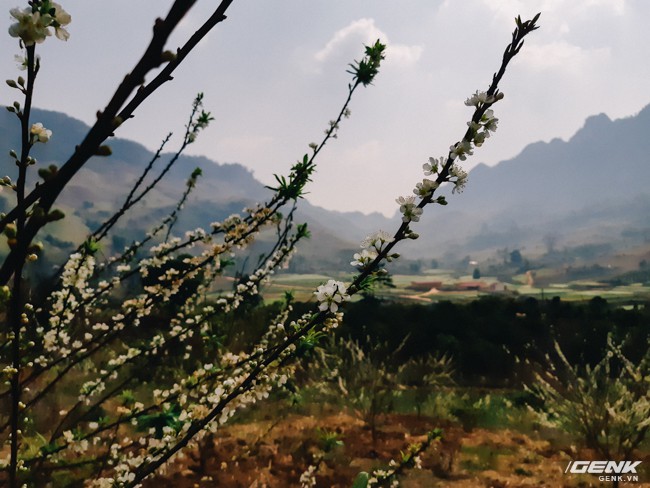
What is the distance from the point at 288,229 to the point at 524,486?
16.3 ft

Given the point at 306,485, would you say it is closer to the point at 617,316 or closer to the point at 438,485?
the point at 438,485

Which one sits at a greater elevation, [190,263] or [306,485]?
[190,263]

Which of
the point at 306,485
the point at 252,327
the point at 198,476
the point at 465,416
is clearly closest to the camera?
the point at 306,485

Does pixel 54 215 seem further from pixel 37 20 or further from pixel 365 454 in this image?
pixel 365 454

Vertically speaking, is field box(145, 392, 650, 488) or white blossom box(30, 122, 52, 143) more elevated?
white blossom box(30, 122, 52, 143)

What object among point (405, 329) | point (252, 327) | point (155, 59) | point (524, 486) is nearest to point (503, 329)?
point (405, 329)

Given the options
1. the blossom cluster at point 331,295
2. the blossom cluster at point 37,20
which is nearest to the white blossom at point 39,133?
the blossom cluster at point 37,20

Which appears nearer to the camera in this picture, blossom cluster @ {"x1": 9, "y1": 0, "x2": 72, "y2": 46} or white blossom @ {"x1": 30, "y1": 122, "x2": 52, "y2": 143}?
blossom cluster @ {"x1": 9, "y1": 0, "x2": 72, "y2": 46}

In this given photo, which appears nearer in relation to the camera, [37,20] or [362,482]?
[37,20]

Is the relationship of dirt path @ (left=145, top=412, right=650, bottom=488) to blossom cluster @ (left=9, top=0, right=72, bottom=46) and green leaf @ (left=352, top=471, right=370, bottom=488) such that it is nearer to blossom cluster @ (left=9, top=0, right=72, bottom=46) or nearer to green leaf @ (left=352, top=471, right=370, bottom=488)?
green leaf @ (left=352, top=471, right=370, bottom=488)

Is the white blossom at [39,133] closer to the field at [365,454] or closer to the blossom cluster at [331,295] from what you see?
the blossom cluster at [331,295]

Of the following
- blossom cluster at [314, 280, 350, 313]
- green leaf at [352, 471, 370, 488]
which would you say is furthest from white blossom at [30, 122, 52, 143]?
green leaf at [352, 471, 370, 488]

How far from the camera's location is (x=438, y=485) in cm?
627

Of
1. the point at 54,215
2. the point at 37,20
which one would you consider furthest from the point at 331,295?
the point at 37,20
